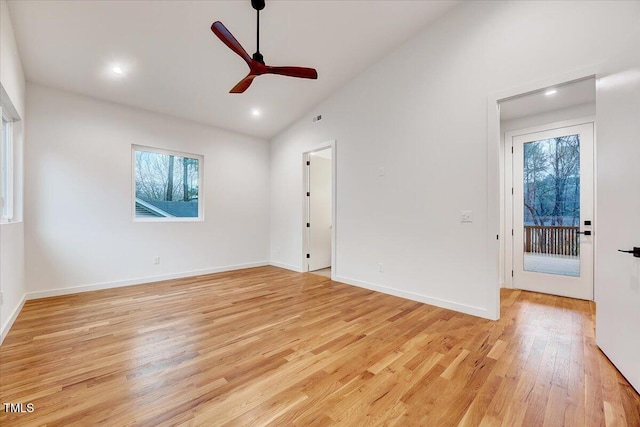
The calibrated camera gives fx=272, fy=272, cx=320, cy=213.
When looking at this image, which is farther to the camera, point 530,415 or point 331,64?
point 331,64

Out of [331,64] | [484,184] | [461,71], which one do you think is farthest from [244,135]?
[484,184]

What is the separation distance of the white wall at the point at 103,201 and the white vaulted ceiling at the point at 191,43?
379 millimetres

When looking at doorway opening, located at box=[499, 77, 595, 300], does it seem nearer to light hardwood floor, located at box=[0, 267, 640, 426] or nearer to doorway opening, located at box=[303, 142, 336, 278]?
light hardwood floor, located at box=[0, 267, 640, 426]

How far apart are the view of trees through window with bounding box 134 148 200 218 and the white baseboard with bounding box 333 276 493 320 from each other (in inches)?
124

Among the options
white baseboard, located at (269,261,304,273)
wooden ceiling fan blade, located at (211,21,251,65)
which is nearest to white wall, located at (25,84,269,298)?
white baseboard, located at (269,261,304,273)

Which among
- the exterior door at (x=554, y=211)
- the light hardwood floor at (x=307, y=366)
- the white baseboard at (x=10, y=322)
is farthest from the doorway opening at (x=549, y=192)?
the white baseboard at (x=10, y=322)

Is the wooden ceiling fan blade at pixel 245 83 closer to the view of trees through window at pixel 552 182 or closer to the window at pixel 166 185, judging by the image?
the window at pixel 166 185

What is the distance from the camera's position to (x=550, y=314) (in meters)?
3.05

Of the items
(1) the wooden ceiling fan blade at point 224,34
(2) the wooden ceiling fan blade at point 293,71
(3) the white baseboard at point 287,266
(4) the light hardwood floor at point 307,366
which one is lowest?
(4) the light hardwood floor at point 307,366

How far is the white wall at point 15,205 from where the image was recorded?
2381mm

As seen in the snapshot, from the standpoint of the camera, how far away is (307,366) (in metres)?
2.00

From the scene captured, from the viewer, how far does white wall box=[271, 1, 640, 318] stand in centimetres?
259

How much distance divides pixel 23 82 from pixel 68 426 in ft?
13.1

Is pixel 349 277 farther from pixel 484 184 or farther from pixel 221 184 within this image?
pixel 221 184
